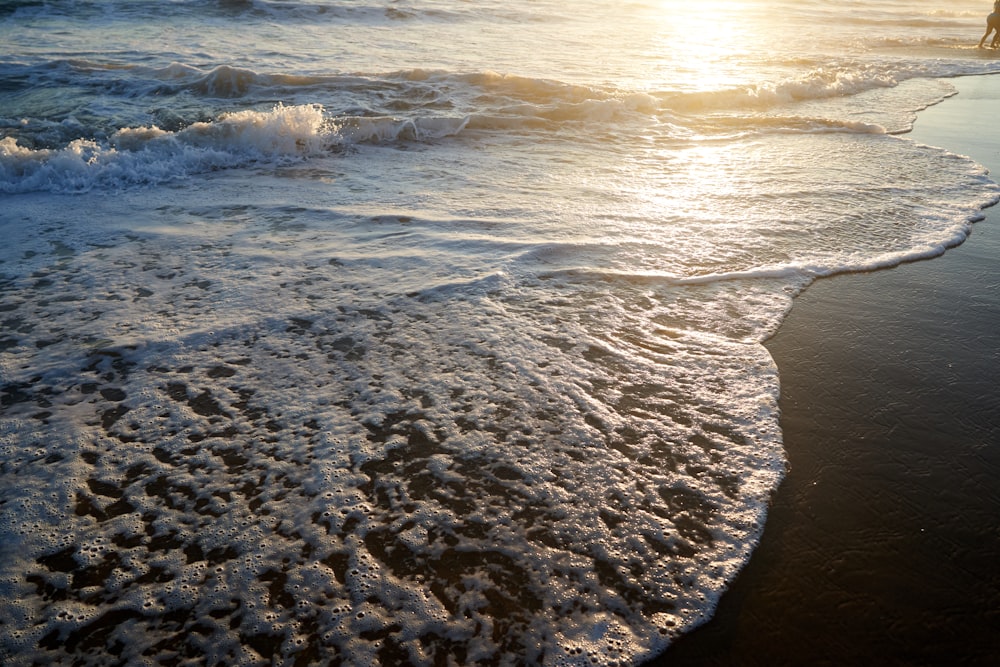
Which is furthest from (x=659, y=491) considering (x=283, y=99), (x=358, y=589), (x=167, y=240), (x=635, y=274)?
(x=283, y=99)

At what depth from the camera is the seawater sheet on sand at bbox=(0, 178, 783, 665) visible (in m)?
2.01

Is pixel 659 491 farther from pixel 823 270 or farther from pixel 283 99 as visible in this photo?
pixel 283 99

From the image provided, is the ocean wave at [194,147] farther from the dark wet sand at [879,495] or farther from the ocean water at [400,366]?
the dark wet sand at [879,495]

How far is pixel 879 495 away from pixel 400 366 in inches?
90.8

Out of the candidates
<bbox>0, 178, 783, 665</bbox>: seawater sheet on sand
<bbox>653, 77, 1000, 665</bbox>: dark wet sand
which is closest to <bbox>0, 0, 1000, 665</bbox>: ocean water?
<bbox>0, 178, 783, 665</bbox>: seawater sheet on sand

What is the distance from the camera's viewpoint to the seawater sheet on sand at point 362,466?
2.01m

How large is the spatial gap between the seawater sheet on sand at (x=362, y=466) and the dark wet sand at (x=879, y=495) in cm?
14

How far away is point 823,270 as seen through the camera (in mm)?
4383

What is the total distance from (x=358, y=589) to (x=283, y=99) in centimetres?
925

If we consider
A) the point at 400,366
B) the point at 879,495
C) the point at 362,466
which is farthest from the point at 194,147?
the point at 879,495

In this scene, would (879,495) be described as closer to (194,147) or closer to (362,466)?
(362,466)

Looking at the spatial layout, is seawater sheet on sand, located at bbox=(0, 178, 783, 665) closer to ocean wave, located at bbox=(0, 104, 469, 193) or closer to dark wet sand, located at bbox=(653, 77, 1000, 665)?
dark wet sand, located at bbox=(653, 77, 1000, 665)

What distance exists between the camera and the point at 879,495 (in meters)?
2.48

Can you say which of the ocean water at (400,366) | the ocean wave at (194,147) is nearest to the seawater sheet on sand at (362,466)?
the ocean water at (400,366)
